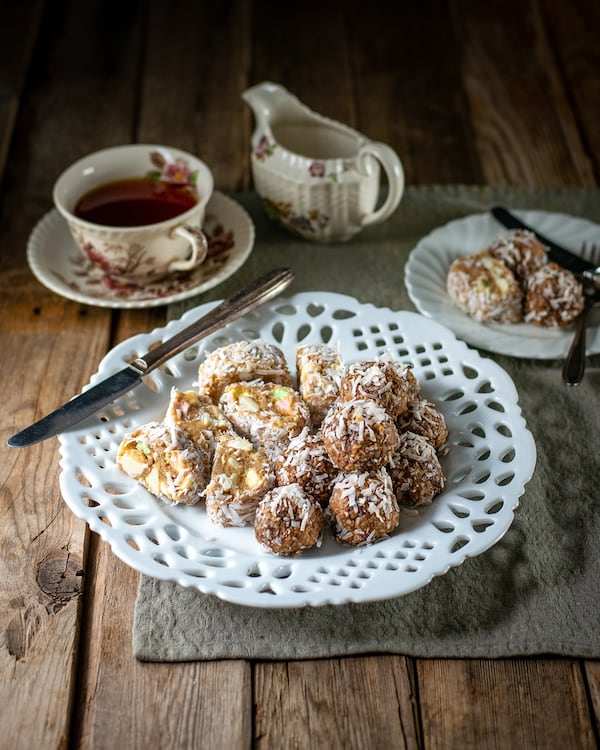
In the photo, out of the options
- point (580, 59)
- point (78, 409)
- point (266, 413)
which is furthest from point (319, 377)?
point (580, 59)

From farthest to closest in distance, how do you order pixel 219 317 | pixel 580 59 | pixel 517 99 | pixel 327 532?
pixel 580 59, pixel 517 99, pixel 219 317, pixel 327 532

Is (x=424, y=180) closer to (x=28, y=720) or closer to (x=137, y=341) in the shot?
(x=137, y=341)

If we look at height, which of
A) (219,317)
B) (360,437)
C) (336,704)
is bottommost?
(336,704)

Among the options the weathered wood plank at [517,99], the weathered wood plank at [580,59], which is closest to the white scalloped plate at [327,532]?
the weathered wood plank at [517,99]

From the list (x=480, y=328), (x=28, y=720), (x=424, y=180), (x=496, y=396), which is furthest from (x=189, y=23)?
(x=28, y=720)

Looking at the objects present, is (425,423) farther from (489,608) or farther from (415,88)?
(415,88)

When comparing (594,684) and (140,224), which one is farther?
(140,224)

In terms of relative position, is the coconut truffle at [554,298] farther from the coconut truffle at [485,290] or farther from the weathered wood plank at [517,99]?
the weathered wood plank at [517,99]
